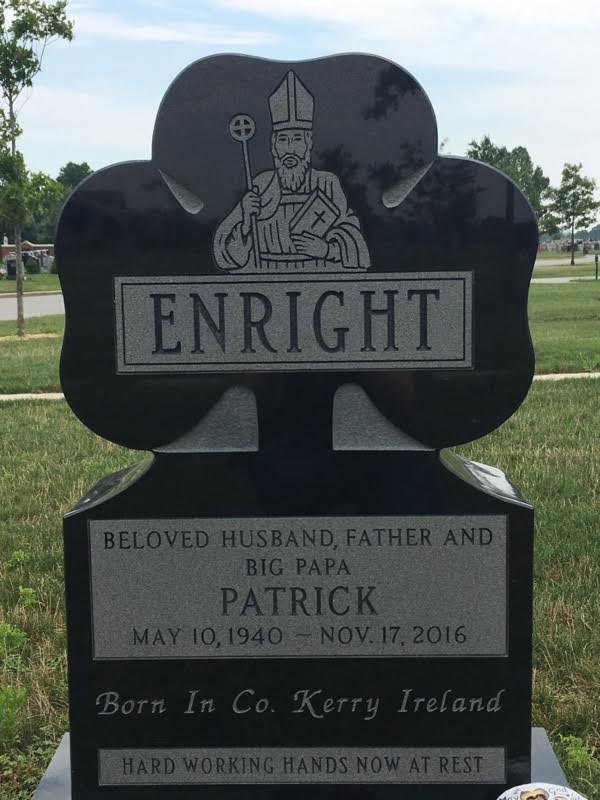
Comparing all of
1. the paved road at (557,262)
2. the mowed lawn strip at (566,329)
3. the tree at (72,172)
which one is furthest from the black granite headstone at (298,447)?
the tree at (72,172)

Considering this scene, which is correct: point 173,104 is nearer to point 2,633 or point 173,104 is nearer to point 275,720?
point 275,720

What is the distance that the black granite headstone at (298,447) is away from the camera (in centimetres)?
279

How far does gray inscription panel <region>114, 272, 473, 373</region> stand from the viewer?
2.83 m

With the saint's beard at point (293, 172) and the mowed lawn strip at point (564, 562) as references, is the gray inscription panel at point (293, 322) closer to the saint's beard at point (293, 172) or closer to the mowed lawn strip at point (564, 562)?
the saint's beard at point (293, 172)

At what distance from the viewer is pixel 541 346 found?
13148 millimetres

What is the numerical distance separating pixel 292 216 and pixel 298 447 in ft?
2.27

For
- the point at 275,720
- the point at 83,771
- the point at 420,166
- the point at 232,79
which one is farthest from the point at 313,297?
the point at 83,771

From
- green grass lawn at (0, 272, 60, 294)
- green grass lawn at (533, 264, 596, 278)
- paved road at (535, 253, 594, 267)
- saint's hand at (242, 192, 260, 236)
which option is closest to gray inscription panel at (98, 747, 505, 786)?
saint's hand at (242, 192, 260, 236)

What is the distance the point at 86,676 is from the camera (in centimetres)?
300

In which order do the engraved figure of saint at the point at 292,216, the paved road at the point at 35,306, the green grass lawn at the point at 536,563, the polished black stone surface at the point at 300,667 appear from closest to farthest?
the engraved figure of saint at the point at 292,216 → the polished black stone surface at the point at 300,667 → the green grass lawn at the point at 536,563 → the paved road at the point at 35,306

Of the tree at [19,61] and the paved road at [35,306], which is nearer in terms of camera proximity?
the tree at [19,61]

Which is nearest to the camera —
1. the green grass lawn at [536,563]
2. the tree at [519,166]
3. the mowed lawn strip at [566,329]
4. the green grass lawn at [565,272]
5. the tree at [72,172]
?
the green grass lawn at [536,563]

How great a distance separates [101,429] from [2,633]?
1.43 meters

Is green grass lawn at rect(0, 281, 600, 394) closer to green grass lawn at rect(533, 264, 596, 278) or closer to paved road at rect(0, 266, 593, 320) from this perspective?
A: paved road at rect(0, 266, 593, 320)
